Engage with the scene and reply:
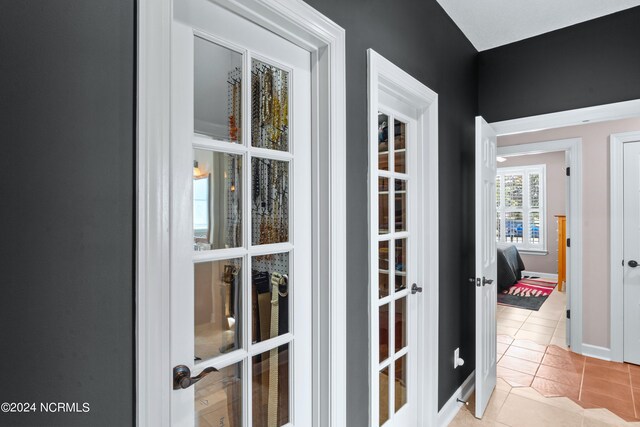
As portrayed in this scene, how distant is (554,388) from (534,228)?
201 inches

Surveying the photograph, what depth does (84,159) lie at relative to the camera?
2.24ft

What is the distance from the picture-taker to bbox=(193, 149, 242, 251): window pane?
0.99 meters

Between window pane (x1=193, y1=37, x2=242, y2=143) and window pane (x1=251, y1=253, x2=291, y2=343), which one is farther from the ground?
window pane (x1=193, y1=37, x2=242, y2=143)

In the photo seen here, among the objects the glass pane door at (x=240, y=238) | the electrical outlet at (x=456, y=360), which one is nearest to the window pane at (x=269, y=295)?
the glass pane door at (x=240, y=238)

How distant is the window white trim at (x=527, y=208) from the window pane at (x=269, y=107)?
23.7 feet

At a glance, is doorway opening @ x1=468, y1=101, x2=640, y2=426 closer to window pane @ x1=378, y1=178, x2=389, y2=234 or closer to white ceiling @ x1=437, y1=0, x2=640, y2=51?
white ceiling @ x1=437, y1=0, x2=640, y2=51

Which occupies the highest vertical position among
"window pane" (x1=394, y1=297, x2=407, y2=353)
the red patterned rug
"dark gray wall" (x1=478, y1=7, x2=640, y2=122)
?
"dark gray wall" (x1=478, y1=7, x2=640, y2=122)

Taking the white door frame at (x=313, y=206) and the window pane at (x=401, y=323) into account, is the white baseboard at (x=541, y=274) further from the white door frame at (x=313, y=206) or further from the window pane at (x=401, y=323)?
the white door frame at (x=313, y=206)

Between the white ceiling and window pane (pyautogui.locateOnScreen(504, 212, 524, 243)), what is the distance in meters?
5.42

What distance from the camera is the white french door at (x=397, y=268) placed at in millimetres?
1815

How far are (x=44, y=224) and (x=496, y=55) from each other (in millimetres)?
3287

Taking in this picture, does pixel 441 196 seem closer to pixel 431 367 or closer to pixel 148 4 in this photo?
pixel 431 367

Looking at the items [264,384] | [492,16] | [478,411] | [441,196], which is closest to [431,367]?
→ [478,411]

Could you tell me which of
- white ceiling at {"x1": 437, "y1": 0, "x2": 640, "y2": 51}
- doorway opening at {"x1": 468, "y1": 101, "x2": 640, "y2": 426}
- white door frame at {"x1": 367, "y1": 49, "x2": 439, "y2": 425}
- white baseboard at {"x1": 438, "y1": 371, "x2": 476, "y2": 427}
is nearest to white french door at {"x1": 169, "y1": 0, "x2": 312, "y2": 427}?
white door frame at {"x1": 367, "y1": 49, "x2": 439, "y2": 425}
